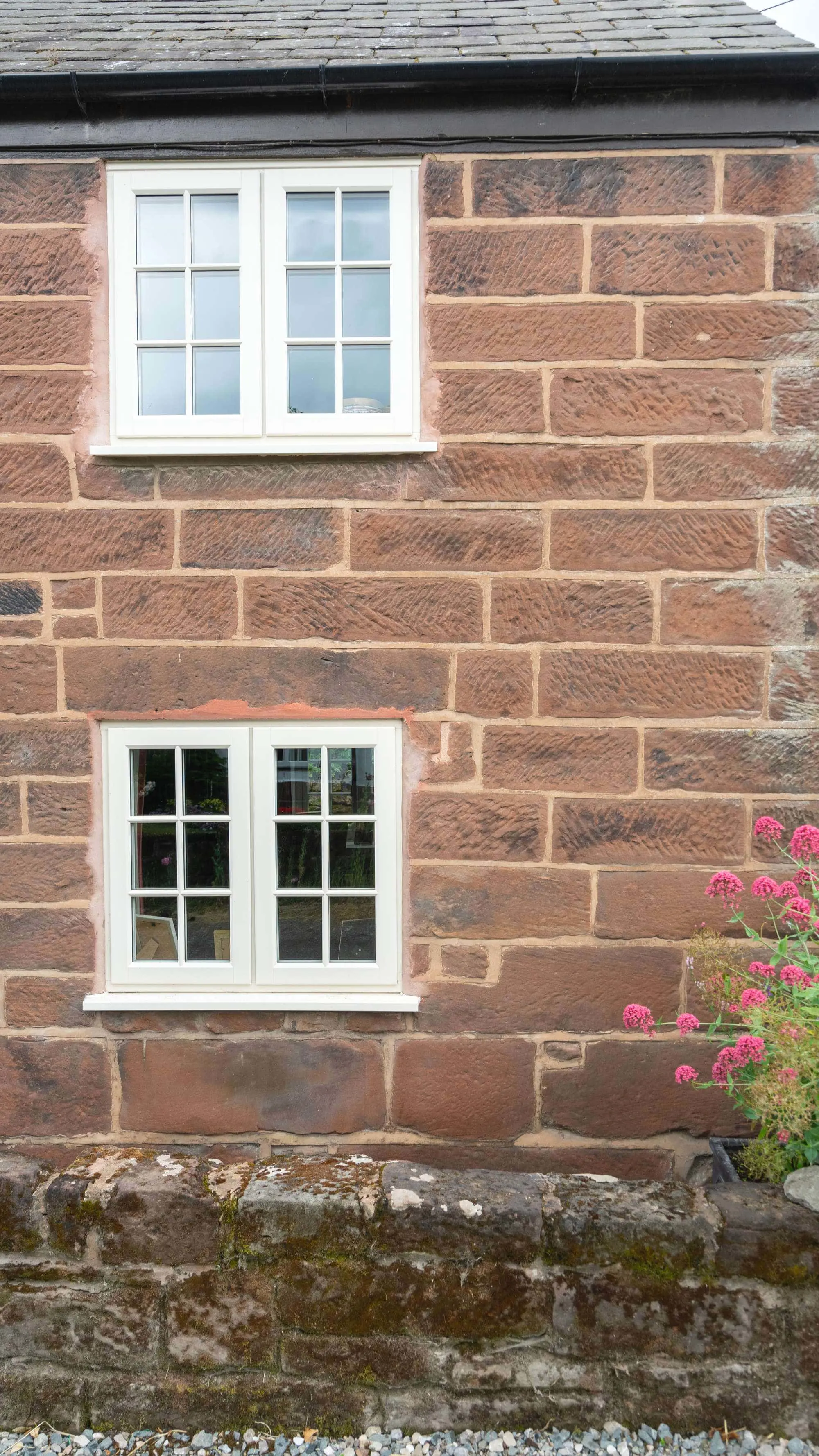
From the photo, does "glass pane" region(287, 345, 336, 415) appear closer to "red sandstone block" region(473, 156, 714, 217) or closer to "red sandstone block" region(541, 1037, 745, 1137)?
Answer: "red sandstone block" region(473, 156, 714, 217)

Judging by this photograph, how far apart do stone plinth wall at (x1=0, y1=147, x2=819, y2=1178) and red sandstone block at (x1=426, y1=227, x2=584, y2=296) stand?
0.01m

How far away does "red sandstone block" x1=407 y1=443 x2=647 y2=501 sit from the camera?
3.29m

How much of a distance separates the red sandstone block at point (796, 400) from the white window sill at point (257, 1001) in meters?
2.73

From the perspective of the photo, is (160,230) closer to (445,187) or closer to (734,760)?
(445,187)

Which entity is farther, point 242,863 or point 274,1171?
point 242,863

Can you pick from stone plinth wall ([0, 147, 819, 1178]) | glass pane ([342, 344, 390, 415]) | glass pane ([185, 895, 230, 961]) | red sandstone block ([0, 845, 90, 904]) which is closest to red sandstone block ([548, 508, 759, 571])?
stone plinth wall ([0, 147, 819, 1178])

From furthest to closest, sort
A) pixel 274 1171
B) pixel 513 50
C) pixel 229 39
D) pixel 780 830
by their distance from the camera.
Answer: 1. pixel 229 39
2. pixel 513 50
3. pixel 780 830
4. pixel 274 1171

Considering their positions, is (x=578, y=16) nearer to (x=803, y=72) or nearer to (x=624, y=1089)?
(x=803, y=72)

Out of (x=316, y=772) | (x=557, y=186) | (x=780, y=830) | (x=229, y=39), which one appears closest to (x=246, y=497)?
(x=316, y=772)

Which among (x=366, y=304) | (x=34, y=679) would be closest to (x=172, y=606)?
(x=34, y=679)

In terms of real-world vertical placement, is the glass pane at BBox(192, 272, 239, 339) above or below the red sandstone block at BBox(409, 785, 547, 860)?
above

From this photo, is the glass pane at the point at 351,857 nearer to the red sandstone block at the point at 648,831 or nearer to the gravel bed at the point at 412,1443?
the red sandstone block at the point at 648,831

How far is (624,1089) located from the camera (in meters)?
3.36

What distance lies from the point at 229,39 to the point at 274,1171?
4359mm
